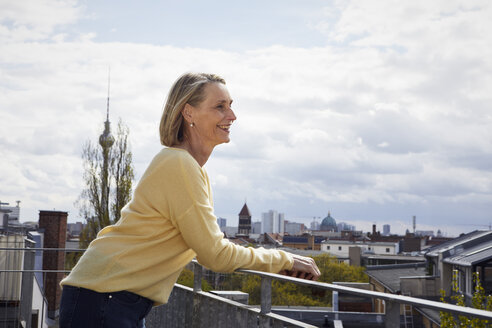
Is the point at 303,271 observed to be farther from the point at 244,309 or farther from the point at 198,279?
the point at 198,279

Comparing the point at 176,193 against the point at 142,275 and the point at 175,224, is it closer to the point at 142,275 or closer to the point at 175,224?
the point at 175,224

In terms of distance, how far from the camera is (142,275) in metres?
2.08

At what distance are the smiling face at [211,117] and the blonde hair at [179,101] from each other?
0.07 feet

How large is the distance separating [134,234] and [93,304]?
28 cm

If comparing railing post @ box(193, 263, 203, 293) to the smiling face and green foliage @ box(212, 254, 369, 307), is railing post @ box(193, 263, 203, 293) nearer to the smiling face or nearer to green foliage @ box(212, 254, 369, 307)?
the smiling face

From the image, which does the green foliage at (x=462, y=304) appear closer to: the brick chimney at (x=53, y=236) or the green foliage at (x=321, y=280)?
the brick chimney at (x=53, y=236)

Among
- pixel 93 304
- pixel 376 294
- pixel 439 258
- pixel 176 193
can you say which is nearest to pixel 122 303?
pixel 93 304

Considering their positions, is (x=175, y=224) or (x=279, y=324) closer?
(x=175, y=224)

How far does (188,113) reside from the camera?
7.43ft

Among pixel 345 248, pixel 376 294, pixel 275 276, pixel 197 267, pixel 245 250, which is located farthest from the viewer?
pixel 345 248

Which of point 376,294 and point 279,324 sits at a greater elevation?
→ point 376,294

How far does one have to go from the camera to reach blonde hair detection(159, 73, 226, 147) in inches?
88.7

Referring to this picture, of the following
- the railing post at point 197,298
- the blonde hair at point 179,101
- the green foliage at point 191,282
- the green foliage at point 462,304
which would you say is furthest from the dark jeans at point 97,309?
the green foliage at point 191,282

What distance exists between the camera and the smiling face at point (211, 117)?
7.42 ft
